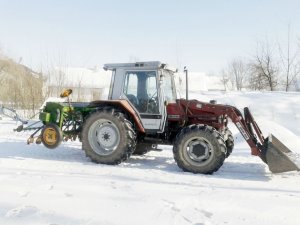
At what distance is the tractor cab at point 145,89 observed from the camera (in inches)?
302

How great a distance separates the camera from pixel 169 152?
373 inches

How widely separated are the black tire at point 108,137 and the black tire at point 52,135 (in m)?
0.54

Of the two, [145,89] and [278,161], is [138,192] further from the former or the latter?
[145,89]

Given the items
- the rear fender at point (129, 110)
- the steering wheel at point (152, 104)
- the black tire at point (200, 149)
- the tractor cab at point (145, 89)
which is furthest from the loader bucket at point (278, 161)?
the rear fender at point (129, 110)

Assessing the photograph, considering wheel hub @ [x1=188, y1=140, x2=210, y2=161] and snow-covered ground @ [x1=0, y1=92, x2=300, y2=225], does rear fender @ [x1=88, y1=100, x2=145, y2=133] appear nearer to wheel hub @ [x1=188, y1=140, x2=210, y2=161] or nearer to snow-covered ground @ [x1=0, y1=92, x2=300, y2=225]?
snow-covered ground @ [x1=0, y1=92, x2=300, y2=225]

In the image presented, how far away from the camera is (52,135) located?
7.96 metres

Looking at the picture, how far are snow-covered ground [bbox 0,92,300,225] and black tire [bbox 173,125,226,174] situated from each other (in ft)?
0.71

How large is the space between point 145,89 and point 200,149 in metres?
1.71

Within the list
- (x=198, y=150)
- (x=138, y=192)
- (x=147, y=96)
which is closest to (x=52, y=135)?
(x=147, y=96)

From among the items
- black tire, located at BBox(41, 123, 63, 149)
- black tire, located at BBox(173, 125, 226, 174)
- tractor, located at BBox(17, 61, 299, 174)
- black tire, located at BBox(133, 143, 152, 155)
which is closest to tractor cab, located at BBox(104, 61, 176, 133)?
tractor, located at BBox(17, 61, 299, 174)

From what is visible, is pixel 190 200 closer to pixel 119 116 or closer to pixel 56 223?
pixel 56 223

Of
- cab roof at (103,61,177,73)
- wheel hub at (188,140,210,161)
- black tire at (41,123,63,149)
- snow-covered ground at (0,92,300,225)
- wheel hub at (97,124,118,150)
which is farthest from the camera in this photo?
black tire at (41,123,63,149)

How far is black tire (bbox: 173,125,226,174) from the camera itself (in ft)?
22.7

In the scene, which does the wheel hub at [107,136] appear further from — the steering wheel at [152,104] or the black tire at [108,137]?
the steering wheel at [152,104]
